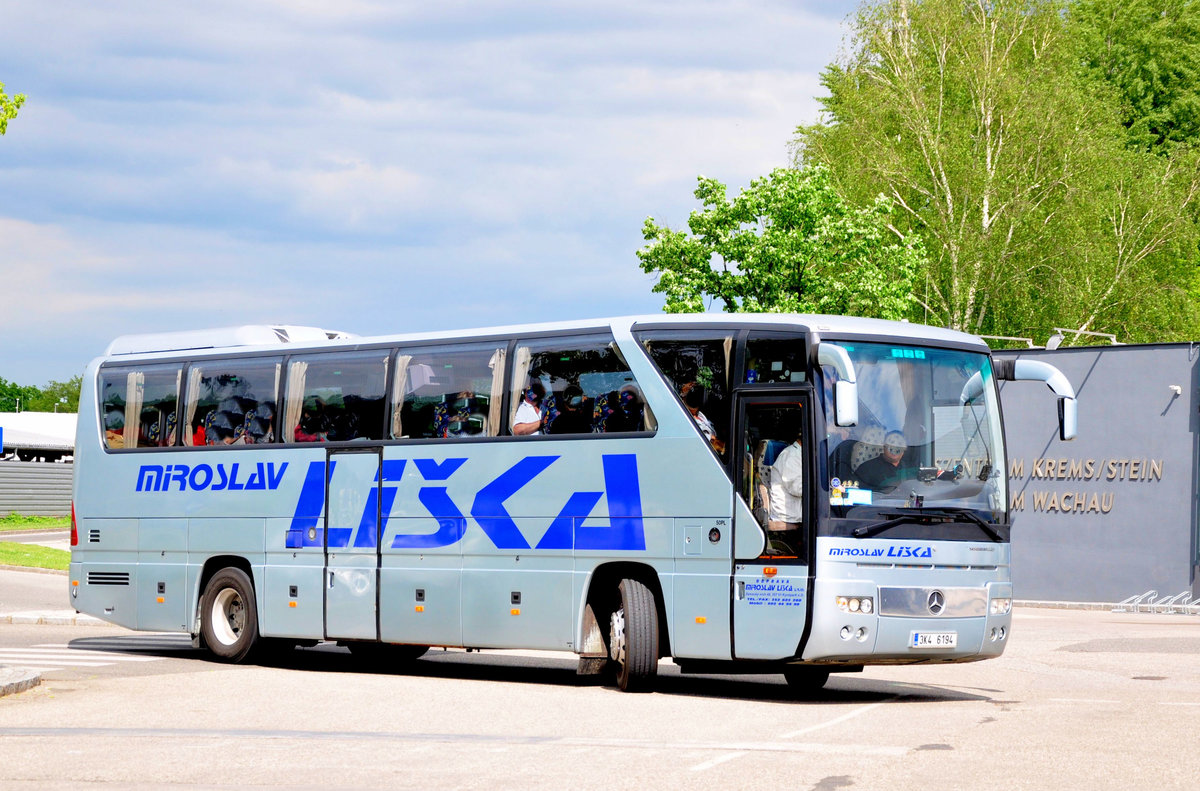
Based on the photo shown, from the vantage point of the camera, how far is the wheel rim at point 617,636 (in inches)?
607

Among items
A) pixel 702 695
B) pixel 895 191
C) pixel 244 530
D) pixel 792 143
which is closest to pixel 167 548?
pixel 244 530

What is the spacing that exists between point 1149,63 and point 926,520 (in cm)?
5562

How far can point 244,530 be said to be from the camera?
734 inches

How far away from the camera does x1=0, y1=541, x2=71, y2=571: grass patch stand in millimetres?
35812

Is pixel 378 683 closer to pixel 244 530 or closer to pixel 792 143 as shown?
pixel 244 530

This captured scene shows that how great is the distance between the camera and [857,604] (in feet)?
46.0

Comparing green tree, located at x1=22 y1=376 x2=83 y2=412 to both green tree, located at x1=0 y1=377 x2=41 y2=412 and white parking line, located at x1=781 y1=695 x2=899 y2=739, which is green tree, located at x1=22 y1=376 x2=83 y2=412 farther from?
white parking line, located at x1=781 y1=695 x2=899 y2=739

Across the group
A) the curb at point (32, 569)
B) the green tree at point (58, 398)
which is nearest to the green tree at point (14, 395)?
the green tree at point (58, 398)

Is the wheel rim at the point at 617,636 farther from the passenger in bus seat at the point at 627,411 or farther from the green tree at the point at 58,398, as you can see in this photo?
the green tree at the point at 58,398

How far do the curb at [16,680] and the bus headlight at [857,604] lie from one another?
7.07 metres

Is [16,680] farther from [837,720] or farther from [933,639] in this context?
[933,639]

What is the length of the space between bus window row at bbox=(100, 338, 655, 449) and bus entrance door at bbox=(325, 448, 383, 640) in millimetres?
330

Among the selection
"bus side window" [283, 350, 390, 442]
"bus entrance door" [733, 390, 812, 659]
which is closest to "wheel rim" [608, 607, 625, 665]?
"bus entrance door" [733, 390, 812, 659]

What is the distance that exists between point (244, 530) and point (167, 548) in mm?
1388
